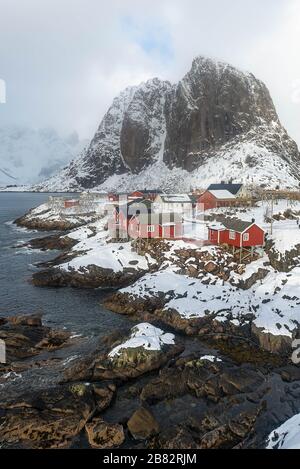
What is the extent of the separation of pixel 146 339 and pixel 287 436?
44.9ft

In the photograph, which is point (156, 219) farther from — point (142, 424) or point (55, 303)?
point (142, 424)

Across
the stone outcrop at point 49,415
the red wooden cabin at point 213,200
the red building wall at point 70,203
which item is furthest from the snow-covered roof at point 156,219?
the red building wall at point 70,203

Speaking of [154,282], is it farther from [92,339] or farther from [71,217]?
[71,217]

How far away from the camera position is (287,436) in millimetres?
19828

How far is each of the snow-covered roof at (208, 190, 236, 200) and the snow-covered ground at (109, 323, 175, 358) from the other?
54.9 metres

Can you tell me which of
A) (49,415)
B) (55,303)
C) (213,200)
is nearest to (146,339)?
(49,415)

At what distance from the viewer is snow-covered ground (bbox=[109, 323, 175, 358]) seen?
29.9 m

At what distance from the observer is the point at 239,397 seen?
25.5 meters

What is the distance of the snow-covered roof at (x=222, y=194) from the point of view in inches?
3307

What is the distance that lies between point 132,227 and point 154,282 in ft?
58.9

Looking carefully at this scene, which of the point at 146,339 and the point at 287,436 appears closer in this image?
the point at 287,436

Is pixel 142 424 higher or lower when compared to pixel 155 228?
lower

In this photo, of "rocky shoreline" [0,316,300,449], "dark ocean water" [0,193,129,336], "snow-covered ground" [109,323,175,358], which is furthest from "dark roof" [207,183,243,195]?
"rocky shoreline" [0,316,300,449]
